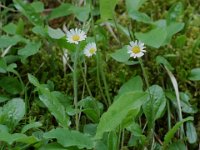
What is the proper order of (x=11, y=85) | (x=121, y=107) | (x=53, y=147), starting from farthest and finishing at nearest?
(x=11, y=85) → (x=53, y=147) → (x=121, y=107)

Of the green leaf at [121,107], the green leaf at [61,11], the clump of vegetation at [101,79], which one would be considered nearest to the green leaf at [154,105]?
the clump of vegetation at [101,79]

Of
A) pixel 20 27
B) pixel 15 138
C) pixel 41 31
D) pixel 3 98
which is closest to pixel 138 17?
pixel 41 31

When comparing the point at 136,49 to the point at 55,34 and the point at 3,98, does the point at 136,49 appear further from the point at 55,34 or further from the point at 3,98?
the point at 3,98

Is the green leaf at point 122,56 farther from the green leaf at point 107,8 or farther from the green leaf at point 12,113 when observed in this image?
the green leaf at point 12,113

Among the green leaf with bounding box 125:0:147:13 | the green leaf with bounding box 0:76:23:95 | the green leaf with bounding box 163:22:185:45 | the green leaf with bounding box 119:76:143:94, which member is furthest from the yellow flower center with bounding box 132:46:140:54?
the green leaf with bounding box 0:76:23:95

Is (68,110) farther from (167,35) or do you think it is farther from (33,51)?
(167,35)

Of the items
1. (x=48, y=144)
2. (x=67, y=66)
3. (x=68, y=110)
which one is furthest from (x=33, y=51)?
(x=48, y=144)

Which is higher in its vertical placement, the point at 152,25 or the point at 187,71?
the point at 152,25
